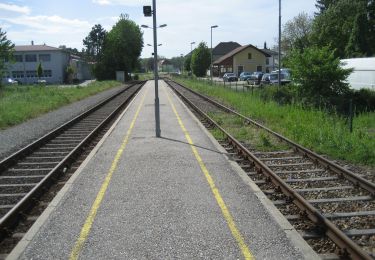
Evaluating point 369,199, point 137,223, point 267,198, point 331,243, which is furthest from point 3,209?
point 369,199

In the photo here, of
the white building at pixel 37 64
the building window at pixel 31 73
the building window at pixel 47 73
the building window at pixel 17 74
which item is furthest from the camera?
the building window at pixel 17 74

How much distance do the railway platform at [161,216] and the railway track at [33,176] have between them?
302 millimetres

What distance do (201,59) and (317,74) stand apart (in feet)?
233

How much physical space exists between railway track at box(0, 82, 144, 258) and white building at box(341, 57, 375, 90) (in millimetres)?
22434

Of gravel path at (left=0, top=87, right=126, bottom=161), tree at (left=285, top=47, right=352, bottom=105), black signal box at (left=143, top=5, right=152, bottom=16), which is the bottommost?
gravel path at (left=0, top=87, right=126, bottom=161)

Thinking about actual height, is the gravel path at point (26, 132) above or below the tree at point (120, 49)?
below

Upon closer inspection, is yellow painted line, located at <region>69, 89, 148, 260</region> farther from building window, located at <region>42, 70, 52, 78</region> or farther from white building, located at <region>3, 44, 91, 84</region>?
building window, located at <region>42, 70, 52, 78</region>

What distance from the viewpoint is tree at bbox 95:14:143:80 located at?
8912 centimetres

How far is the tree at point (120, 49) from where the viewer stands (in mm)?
89125

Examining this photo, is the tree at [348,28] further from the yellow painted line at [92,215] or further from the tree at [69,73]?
the yellow painted line at [92,215]

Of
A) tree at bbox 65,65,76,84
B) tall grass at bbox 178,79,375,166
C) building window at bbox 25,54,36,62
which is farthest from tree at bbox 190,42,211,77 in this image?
tall grass at bbox 178,79,375,166

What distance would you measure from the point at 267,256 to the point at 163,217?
197cm

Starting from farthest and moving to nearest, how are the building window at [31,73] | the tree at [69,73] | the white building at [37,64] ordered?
the building window at [31,73]
the white building at [37,64]
the tree at [69,73]

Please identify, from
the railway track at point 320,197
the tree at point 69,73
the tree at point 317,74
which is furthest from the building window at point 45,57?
the railway track at point 320,197
